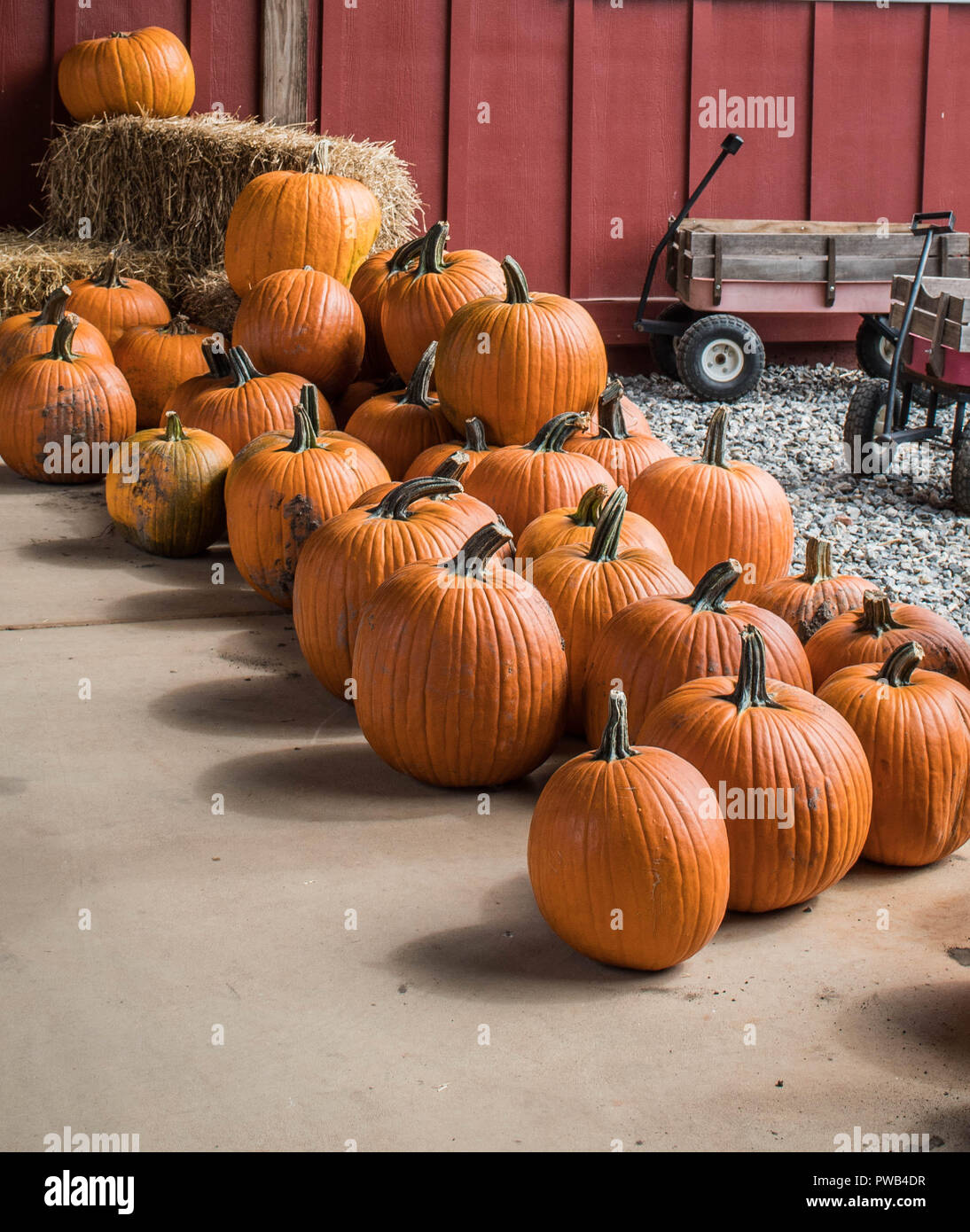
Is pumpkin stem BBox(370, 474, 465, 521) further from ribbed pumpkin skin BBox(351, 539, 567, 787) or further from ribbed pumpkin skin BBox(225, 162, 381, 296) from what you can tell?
ribbed pumpkin skin BBox(225, 162, 381, 296)

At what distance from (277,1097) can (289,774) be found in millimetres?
1023

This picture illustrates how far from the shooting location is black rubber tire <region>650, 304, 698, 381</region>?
8133 millimetres

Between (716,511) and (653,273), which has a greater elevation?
(653,273)

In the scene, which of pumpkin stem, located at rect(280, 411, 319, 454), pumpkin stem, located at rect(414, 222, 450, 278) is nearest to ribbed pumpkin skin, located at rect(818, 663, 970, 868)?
pumpkin stem, located at rect(280, 411, 319, 454)

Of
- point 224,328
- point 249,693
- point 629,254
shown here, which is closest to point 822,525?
point 224,328

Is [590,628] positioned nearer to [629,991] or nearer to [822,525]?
[629,991]

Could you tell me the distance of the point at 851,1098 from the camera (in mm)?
1666

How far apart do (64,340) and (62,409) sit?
243 millimetres

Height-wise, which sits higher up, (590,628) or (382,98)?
(382,98)

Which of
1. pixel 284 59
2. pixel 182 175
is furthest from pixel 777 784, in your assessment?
pixel 284 59

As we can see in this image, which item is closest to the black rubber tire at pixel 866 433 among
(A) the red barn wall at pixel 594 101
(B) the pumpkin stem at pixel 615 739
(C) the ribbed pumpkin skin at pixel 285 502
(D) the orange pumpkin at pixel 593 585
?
(A) the red barn wall at pixel 594 101

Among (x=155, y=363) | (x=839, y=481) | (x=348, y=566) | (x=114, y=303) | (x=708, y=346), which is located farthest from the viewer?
(x=708, y=346)

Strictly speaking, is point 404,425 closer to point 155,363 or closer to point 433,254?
point 433,254

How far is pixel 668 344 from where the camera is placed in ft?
26.9
